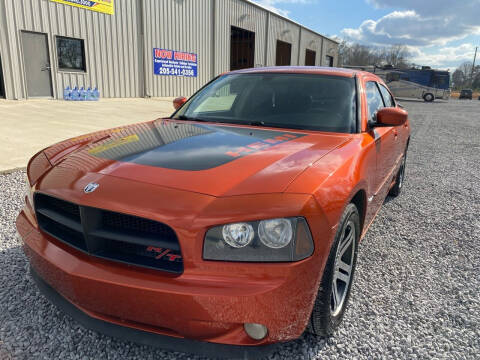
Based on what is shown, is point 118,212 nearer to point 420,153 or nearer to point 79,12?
point 420,153

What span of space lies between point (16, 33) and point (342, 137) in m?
12.3

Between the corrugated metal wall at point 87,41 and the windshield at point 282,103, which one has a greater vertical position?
the corrugated metal wall at point 87,41

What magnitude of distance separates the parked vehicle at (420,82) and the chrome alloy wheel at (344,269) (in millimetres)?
34899

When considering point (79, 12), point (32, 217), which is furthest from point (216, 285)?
point (79, 12)

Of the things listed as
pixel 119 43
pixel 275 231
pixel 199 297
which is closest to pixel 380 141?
pixel 275 231

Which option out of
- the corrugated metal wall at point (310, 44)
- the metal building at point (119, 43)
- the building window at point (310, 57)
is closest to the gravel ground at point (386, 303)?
the metal building at point (119, 43)

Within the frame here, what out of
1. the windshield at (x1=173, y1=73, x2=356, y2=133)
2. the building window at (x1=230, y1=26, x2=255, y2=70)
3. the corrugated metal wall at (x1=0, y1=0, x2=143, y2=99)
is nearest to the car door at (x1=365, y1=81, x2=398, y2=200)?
the windshield at (x1=173, y1=73, x2=356, y2=133)

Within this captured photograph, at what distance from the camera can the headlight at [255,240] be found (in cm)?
153

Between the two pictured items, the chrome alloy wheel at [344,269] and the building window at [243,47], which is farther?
the building window at [243,47]

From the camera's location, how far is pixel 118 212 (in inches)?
63.5

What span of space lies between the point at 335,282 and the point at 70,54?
13728 mm

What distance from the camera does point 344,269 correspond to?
2.19m

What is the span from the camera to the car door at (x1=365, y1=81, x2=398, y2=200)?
2828mm

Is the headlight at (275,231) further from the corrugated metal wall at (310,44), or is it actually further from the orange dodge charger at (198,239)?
the corrugated metal wall at (310,44)
